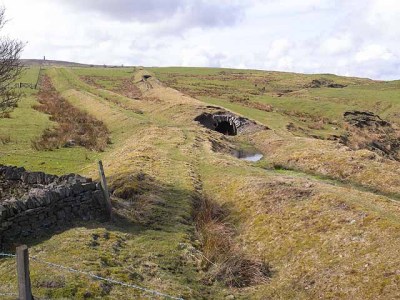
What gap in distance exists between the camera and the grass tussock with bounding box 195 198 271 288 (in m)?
14.4

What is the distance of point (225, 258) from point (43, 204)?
6716mm

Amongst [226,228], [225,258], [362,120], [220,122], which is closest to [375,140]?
[362,120]

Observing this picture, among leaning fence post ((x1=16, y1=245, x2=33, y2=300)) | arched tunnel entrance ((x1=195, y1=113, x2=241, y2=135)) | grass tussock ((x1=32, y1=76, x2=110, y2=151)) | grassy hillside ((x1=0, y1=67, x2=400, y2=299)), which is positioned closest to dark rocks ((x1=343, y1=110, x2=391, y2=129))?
arched tunnel entrance ((x1=195, y1=113, x2=241, y2=135))

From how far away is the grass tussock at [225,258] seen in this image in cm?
1436

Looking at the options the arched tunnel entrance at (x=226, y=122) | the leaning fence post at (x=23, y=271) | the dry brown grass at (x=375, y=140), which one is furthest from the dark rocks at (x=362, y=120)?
the leaning fence post at (x=23, y=271)

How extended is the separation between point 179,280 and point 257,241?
5148 millimetres

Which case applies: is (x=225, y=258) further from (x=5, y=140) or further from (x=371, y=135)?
(x=371, y=135)

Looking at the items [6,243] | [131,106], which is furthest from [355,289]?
[131,106]

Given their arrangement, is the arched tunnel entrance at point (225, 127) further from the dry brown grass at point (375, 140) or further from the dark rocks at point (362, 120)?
the dark rocks at point (362, 120)

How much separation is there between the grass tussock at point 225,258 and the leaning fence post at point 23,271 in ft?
21.8

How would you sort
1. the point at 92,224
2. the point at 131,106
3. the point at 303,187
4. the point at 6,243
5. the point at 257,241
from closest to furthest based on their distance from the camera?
the point at 6,243, the point at 92,224, the point at 257,241, the point at 303,187, the point at 131,106

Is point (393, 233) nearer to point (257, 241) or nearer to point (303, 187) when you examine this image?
point (257, 241)

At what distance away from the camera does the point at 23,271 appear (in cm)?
845

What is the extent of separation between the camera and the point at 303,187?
21.5 meters
